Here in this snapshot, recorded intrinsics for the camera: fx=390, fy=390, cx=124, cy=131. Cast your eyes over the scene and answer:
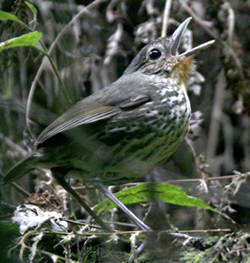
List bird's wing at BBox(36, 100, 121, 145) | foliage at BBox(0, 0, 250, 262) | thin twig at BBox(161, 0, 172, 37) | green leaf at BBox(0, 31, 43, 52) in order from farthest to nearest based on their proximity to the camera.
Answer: thin twig at BBox(161, 0, 172, 37) → foliage at BBox(0, 0, 250, 262) → bird's wing at BBox(36, 100, 121, 145) → green leaf at BBox(0, 31, 43, 52)

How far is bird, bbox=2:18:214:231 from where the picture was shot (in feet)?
8.11

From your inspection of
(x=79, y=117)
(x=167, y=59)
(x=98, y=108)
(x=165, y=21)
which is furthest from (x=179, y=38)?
(x=79, y=117)

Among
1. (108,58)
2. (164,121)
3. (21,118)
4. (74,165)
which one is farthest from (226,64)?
(21,118)

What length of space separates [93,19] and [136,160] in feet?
6.69

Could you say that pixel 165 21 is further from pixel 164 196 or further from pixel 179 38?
pixel 164 196

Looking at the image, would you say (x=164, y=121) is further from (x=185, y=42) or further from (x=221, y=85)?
(x=221, y=85)

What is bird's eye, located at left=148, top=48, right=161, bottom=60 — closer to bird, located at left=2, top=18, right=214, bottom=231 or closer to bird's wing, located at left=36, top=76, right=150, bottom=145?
bird, located at left=2, top=18, right=214, bottom=231

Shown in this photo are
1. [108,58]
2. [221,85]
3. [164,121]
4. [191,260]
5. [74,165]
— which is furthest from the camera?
[221,85]

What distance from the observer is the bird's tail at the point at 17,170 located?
253 centimetres

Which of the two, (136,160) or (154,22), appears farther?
(154,22)

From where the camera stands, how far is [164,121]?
2488mm

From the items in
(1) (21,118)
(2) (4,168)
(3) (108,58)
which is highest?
(3) (108,58)

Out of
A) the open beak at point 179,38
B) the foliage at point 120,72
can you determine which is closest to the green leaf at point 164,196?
the foliage at point 120,72

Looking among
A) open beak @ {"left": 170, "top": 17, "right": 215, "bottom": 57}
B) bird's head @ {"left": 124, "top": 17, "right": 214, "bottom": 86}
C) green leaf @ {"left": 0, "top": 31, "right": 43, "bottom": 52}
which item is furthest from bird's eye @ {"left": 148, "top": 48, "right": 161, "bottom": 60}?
green leaf @ {"left": 0, "top": 31, "right": 43, "bottom": 52}
